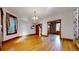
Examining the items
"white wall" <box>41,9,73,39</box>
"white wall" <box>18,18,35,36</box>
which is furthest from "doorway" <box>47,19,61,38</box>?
"white wall" <box>18,18,35,36</box>

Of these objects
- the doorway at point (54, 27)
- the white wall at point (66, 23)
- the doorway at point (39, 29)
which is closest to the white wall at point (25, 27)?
the doorway at point (39, 29)

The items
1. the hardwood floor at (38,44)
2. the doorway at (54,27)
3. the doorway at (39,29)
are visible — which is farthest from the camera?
the doorway at (39,29)

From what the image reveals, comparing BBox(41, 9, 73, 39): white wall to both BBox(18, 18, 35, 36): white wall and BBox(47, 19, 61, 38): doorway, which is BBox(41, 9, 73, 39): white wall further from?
A: BBox(18, 18, 35, 36): white wall

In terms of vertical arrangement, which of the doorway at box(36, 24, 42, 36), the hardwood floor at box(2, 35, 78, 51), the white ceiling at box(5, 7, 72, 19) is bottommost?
the hardwood floor at box(2, 35, 78, 51)

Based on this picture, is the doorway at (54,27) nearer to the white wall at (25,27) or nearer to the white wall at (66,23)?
the white wall at (66,23)

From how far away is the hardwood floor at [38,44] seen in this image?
2076 mm

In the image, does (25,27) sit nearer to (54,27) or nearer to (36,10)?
(36,10)

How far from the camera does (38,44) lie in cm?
218

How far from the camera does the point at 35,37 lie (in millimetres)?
2268

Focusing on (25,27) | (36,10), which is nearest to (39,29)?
(25,27)

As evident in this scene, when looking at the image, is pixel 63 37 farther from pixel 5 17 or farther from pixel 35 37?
pixel 5 17

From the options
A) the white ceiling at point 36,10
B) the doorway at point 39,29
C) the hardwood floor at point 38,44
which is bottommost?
the hardwood floor at point 38,44

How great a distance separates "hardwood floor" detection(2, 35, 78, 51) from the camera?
208 cm
